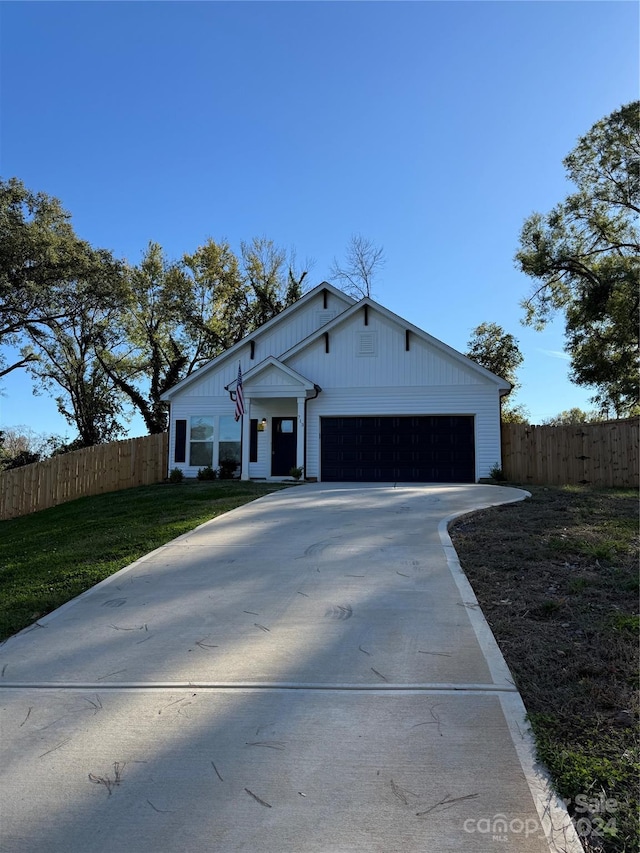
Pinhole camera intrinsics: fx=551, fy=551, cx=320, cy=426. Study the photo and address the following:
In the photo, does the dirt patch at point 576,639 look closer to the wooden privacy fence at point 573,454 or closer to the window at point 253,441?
the wooden privacy fence at point 573,454

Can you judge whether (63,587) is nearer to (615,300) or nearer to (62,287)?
(62,287)

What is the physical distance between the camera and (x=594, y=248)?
24.6m

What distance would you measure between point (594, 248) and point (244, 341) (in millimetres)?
16463

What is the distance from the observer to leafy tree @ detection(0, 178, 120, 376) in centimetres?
2098

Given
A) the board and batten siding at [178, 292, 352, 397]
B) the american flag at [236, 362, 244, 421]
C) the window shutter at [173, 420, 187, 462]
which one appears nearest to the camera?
the american flag at [236, 362, 244, 421]

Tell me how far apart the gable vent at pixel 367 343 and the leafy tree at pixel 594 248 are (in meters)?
10.3


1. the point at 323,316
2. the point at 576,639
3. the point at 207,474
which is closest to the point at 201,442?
the point at 207,474

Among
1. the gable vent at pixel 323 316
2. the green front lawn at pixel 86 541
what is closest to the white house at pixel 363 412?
the gable vent at pixel 323 316

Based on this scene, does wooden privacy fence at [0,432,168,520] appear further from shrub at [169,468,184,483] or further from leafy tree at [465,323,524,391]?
leafy tree at [465,323,524,391]

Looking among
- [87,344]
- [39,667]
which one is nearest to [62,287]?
[87,344]

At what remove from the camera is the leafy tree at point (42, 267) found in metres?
21.0

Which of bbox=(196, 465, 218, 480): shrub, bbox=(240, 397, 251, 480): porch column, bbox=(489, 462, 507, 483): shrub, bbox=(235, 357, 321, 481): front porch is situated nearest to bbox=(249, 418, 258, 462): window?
bbox=(235, 357, 321, 481): front porch

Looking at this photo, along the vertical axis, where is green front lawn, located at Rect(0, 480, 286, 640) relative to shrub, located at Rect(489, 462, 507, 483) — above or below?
below

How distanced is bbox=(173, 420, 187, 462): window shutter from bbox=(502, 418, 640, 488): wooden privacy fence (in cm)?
1062
